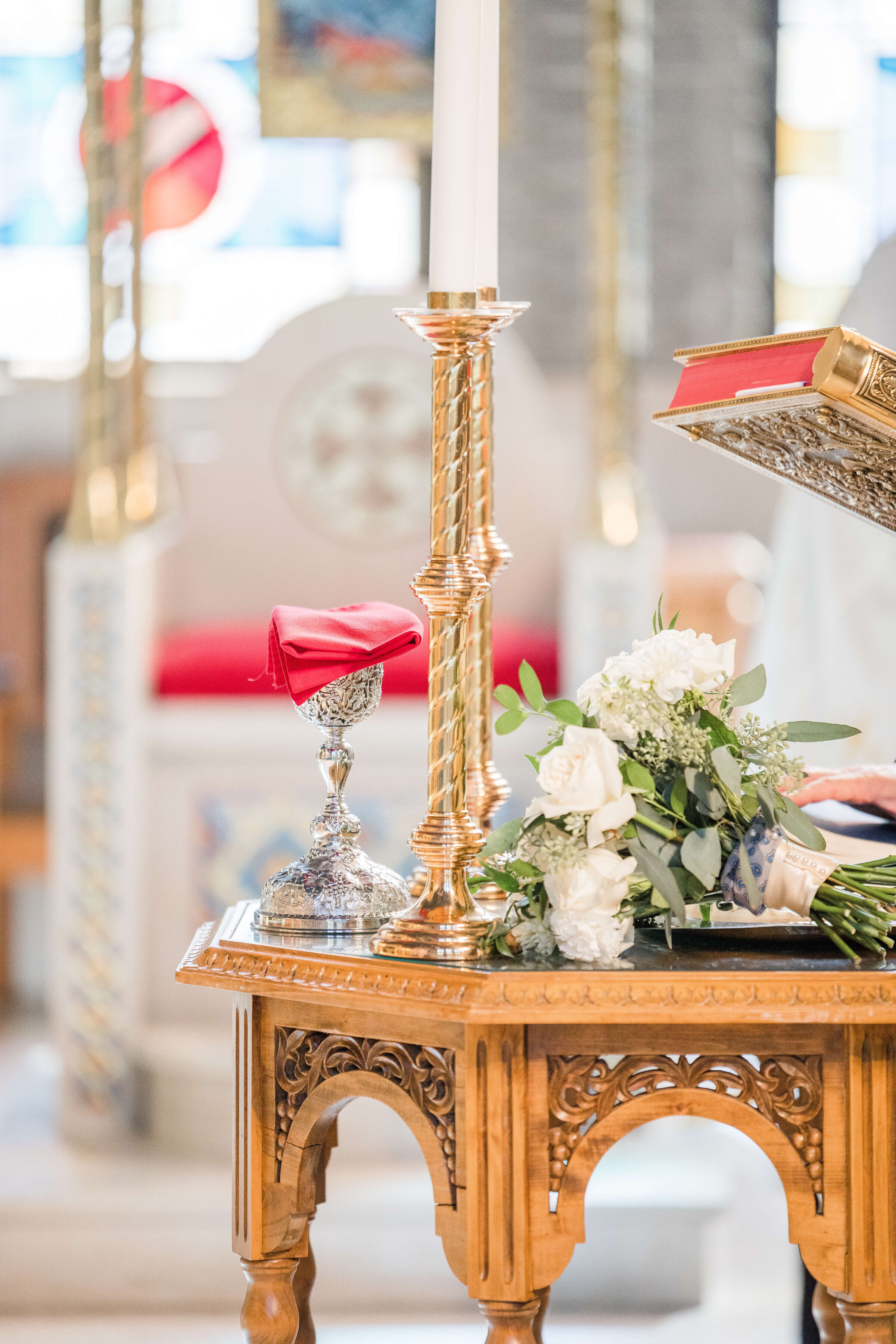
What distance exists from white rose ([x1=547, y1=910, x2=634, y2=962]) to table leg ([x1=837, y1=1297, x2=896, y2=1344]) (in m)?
0.24

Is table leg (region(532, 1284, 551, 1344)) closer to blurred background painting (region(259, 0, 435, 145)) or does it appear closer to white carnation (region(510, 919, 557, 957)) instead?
white carnation (region(510, 919, 557, 957))

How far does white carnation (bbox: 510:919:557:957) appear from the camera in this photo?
94cm

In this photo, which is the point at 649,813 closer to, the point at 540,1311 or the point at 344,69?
the point at 540,1311

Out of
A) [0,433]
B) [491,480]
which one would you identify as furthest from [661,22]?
[491,480]

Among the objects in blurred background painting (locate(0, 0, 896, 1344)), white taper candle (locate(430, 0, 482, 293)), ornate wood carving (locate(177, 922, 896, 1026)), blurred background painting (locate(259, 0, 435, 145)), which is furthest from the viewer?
blurred background painting (locate(259, 0, 435, 145))

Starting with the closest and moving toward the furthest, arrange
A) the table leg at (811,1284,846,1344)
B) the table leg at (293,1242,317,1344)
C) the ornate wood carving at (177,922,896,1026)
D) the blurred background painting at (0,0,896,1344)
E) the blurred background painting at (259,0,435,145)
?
the ornate wood carving at (177,922,896,1026) → the table leg at (293,1242,317,1344) → the table leg at (811,1284,846,1344) → the blurred background painting at (0,0,896,1344) → the blurred background painting at (259,0,435,145)

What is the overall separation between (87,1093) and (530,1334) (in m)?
1.95

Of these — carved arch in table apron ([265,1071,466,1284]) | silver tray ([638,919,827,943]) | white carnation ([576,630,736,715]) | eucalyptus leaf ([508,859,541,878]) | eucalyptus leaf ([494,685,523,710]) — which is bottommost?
carved arch in table apron ([265,1071,466,1284])

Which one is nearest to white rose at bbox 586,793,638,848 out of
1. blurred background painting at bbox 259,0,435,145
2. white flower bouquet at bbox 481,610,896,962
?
white flower bouquet at bbox 481,610,896,962

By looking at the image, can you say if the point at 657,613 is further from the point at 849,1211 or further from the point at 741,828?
the point at 849,1211

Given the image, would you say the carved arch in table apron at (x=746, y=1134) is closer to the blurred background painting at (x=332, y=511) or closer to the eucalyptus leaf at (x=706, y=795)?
the eucalyptus leaf at (x=706, y=795)

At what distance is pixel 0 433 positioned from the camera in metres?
4.53

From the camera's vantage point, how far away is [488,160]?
3.52 ft

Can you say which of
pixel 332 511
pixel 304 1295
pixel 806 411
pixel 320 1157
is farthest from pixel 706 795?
pixel 332 511
